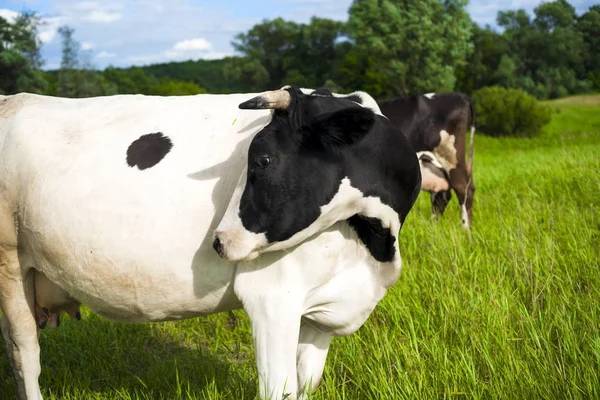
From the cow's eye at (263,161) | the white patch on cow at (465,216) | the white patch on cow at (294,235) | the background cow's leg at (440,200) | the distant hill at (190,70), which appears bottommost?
the distant hill at (190,70)

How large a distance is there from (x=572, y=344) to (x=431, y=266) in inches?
87.8

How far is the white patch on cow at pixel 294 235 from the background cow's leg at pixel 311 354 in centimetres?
78

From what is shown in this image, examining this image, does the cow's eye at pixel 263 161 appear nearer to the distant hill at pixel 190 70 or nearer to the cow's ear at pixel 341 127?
the cow's ear at pixel 341 127

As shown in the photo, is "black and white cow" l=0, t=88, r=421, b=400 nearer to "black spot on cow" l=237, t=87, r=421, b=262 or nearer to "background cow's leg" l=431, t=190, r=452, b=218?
"black spot on cow" l=237, t=87, r=421, b=262

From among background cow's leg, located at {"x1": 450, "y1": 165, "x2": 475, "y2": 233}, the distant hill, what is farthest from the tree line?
background cow's leg, located at {"x1": 450, "y1": 165, "x2": 475, "y2": 233}

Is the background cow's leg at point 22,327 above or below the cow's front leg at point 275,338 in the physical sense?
below

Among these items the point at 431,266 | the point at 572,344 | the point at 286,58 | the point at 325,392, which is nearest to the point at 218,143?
the point at 325,392

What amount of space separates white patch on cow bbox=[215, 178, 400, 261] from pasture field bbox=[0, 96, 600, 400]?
100 centimetres

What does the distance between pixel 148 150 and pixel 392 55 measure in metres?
46.5

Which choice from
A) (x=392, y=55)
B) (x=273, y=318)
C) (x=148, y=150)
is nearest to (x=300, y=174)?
(x=273, y=318)

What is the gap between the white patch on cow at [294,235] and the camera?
8.66 ft

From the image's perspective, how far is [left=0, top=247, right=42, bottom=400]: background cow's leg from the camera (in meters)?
3.69

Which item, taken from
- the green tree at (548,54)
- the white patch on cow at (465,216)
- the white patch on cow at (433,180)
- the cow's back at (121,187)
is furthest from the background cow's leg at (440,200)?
the green tree at (548,54)

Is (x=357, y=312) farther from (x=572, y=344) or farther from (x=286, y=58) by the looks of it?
(x=286, y=58)
